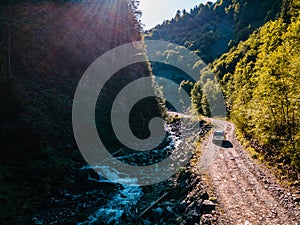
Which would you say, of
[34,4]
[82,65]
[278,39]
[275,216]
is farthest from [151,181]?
[34,4]

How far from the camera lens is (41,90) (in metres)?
19.9

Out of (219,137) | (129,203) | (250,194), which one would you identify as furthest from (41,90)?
(219,137)

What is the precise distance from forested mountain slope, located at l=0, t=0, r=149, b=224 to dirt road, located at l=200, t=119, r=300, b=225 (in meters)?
9.74

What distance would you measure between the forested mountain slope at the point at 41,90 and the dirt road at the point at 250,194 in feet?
32.0

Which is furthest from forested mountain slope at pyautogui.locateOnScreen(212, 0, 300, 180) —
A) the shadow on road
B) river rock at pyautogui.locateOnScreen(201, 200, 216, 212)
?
the shadow on road

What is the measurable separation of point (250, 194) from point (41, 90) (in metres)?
19.1

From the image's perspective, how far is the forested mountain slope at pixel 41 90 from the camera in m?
11.9

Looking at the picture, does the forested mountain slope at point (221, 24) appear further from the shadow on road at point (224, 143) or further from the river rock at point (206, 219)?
the river rock at point (206, 219)

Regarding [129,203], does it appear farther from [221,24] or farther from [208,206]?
[221,24]

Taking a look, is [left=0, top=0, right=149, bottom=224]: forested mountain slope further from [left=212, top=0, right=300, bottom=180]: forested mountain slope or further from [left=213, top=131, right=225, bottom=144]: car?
[left=212, top=0, right=300, bottom=180]: forested mountain slope

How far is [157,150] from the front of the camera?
90.5ft

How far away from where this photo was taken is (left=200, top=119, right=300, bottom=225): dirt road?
952 cm

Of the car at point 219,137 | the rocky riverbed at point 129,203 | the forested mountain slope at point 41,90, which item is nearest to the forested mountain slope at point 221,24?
the forested mountain slope at point 41,90

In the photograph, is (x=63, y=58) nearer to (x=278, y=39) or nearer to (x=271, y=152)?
(x=278, y=39)
